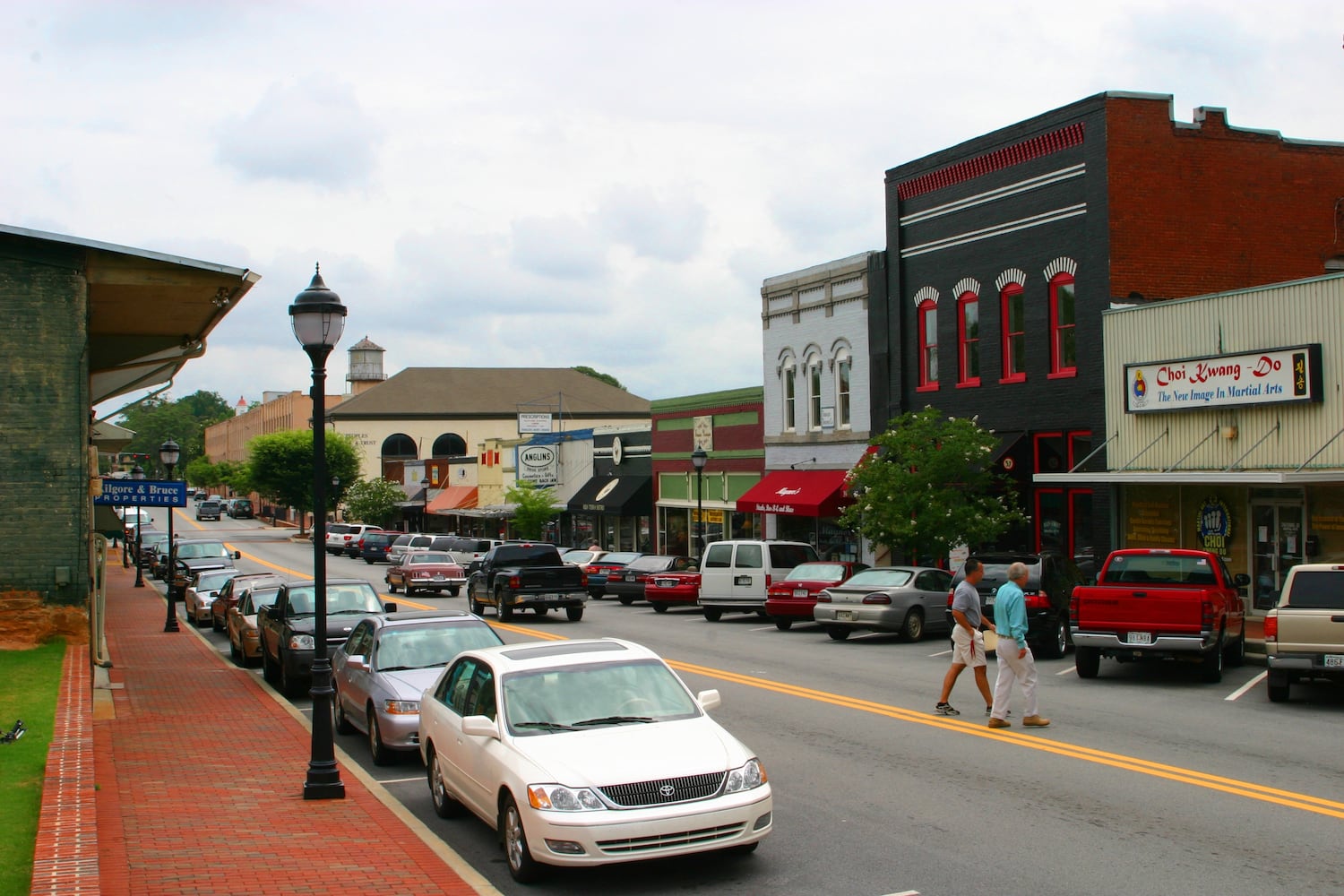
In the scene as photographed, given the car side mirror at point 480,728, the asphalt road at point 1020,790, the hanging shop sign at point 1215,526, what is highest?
the hanging shop sign at point 1215,526

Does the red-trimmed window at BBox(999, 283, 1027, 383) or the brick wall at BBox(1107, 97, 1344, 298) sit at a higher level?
the brick wall at BBox(1107, 97, 1344, 298)

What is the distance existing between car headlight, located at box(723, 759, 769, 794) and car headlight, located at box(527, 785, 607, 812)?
0.88 metres

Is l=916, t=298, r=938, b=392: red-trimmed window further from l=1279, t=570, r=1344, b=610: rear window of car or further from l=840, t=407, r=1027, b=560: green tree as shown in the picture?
l=1279, t=570, r=1344, b=610: rear window of car

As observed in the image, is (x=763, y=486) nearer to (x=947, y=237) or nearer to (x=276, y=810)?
(x=947, y=237)

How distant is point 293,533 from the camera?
94.9 metres

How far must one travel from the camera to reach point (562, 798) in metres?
8.22

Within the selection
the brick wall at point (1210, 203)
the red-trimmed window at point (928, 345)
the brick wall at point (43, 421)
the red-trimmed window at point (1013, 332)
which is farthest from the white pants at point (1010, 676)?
the red-trimmed window at point (928, 345)

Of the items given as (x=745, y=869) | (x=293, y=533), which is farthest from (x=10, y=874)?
(x=293, y=533)

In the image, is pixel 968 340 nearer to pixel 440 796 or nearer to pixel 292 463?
pixel 440 796

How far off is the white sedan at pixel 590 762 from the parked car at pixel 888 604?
14104 millimetres

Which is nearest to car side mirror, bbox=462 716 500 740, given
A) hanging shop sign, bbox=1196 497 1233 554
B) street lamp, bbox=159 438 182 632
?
hanging shop sign, bbox=1196 497 1233 554

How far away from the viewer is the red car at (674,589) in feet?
108

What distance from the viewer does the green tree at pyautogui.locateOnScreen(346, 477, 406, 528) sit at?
8194 centimetres

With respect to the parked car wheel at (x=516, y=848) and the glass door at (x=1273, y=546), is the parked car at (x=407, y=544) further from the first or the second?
the parked car wheel at (x=516, y=848)
